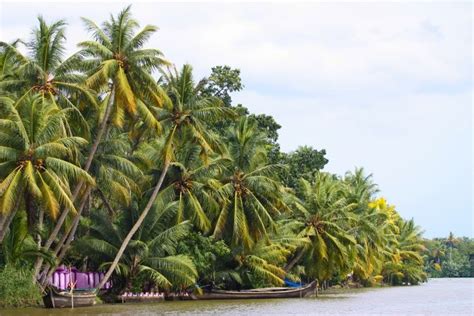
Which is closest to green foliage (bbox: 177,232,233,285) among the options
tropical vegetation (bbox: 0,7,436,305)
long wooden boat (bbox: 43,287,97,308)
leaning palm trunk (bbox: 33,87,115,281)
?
tropical vegetation (bbox: 0,7,436,305)

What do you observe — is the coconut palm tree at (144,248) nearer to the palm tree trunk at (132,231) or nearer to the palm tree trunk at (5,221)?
the palm tree trunk at (132,231)

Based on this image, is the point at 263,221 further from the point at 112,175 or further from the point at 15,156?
the point at 15,156

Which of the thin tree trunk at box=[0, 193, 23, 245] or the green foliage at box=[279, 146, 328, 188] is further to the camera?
the green foliage at box=[279, 146, 328, 188]

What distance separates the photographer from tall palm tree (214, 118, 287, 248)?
3356 cm

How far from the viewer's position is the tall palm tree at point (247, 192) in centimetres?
3356

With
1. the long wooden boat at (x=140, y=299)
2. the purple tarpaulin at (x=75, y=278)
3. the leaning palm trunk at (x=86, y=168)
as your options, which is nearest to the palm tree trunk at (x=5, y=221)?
the leaning palm trunk at (x=86, y=168)

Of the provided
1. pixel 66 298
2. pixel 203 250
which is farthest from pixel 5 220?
pixel 203 250

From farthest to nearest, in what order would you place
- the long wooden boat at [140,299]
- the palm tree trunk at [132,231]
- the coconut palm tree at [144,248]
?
the long wooden boat at [140,299], the coconut palm tree at [144,248], the palm tree trunk at [132,231]

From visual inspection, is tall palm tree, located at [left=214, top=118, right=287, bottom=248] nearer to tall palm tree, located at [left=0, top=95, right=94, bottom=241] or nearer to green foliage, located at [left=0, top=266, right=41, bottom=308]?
green foliage, located at [left=0, top=266, right=41, bottom=308]

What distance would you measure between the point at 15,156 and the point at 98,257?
8.35 m

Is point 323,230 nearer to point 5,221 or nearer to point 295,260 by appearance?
point 295,260

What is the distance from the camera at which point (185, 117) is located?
29.8 metres

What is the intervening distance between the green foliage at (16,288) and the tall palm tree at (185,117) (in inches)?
171

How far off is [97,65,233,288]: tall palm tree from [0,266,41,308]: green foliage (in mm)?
4331
